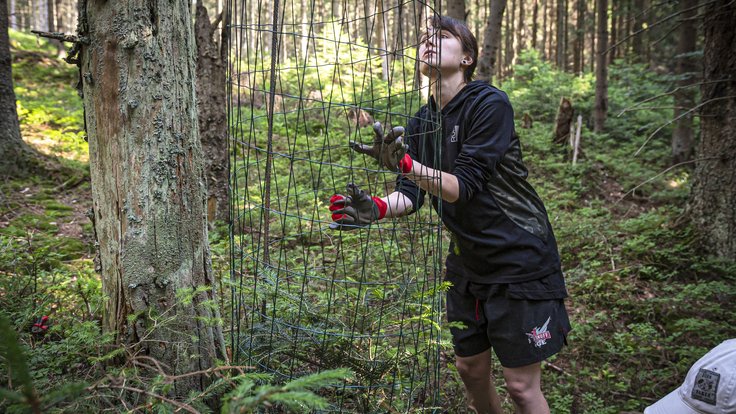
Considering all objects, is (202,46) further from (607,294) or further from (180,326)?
(607,294)

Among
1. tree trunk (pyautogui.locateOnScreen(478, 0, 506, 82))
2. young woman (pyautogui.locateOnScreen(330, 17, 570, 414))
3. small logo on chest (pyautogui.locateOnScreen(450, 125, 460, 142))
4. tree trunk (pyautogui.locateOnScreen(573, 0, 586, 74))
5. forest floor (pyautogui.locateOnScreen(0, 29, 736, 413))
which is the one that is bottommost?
forest floor (pyautogui.locateOnScreen(0, 29, 736, 413))

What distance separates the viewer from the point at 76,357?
1.94 m

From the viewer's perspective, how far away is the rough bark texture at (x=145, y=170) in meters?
1.83

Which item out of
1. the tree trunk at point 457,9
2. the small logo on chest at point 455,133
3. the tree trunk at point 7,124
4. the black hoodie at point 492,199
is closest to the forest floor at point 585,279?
the tree trunk at point 7,124

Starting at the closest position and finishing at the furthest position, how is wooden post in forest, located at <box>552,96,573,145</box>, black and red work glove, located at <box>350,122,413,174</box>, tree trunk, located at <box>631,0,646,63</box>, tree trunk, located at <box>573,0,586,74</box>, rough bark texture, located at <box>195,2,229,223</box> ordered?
black and red work glove, located at <box>350,122,413,174</box>
rough bark texture, located at <box>195,2,229,223</box>
wooden post in forest, located at <box>552,96,573,145</box>
tree trunk, located at <box>631,0,646,63</box>
tree trunk, located at <box>573,0,586,74</box>

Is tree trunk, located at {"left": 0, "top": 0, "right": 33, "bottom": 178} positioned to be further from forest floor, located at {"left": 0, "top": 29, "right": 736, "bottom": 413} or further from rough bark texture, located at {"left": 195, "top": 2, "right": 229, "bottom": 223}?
rough bark texture, located at {"left": 195, "top": 2, "right": 229, "bottom": 223}

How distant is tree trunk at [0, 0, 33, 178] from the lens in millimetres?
5473

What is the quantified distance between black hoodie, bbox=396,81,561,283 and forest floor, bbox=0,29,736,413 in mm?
1452

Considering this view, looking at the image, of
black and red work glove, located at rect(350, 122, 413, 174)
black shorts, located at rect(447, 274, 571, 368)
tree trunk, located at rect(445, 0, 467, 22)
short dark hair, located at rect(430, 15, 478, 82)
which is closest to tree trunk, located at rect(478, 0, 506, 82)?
tree trunk, located at rect(445, 0, 467, 22)

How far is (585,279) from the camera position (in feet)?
16.0

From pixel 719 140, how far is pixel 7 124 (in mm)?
7304

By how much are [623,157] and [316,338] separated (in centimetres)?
942

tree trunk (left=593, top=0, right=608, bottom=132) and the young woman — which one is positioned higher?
A: tree trunk (left=593, top=0, right=608, bottom=132)

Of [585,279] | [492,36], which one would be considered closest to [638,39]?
[492,36]
